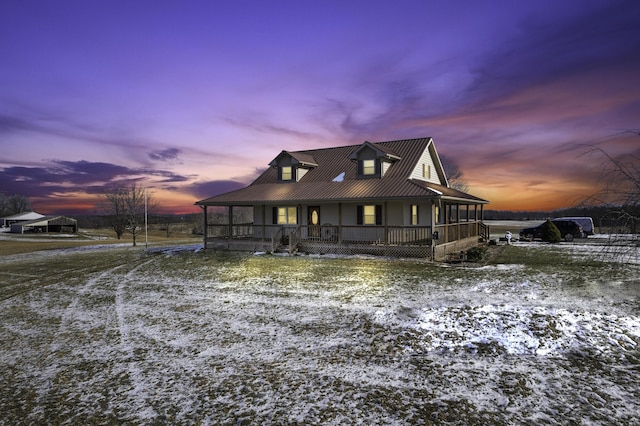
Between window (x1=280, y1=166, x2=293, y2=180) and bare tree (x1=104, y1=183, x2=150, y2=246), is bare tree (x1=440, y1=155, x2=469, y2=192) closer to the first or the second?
window (x1=280, y1=166, x2=293, y2=180)

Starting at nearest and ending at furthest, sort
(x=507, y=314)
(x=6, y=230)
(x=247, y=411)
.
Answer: (x=247, y=411)
(x=507, y=314)
(x=6, y=230)

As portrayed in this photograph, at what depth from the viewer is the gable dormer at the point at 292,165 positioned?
26812mm

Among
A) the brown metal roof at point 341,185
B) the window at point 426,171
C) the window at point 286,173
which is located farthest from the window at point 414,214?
the window at point 286,173

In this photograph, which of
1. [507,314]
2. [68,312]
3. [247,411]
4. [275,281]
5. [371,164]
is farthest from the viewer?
[371,164]

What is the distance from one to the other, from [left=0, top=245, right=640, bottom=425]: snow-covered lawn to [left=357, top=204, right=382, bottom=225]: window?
8417mm

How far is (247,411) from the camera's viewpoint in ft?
18.0

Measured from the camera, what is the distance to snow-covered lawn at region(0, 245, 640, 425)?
5527 mm

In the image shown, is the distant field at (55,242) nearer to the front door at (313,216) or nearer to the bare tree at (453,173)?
the front door at (313,216)

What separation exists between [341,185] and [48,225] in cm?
6787

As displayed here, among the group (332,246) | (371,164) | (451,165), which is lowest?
(332,246)

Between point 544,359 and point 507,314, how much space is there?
2464mm

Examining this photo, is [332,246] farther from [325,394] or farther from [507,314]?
[325,394]

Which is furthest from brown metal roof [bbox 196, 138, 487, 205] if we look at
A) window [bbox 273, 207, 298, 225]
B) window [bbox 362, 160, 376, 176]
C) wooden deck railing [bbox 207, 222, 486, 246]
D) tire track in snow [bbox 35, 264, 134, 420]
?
tire track in snow [bbox 35, 264, 134, 420]

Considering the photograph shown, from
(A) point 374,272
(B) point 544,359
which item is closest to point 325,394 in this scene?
(B) point 544,359
